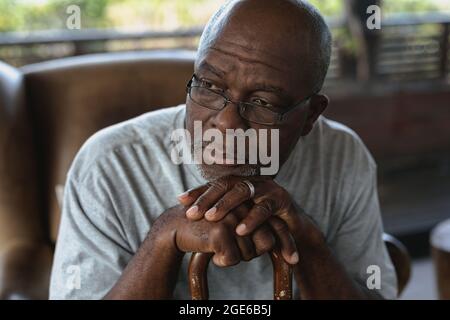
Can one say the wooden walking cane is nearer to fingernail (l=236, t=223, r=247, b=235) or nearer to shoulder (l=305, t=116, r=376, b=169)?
fingernail (l=236, t=223, r=247, b=235)

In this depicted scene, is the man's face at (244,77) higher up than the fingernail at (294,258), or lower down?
higher up

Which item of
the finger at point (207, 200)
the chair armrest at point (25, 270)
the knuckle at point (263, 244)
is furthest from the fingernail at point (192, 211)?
the chair armrest at point (25, 270)

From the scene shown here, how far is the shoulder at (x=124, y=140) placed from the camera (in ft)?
3.97

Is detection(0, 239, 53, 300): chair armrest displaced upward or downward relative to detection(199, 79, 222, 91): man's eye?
downward

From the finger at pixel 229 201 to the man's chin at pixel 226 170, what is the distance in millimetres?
94

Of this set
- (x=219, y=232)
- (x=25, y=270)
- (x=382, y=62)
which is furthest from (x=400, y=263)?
(x=382, y=62)

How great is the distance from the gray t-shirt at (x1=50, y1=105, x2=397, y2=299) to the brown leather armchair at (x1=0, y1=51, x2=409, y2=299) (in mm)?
296

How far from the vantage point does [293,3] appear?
1088 mm

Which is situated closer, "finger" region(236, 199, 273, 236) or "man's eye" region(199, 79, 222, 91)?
"finger" region(236, 199, 273, 236)

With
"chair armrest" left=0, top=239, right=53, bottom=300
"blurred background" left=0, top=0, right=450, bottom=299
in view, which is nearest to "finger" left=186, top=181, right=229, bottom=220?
"chair armrest" left=0, top=239, right=53, bottom=300

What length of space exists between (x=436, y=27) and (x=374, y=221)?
102 inches

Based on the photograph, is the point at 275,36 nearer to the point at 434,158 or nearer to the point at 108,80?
the point at 108,80

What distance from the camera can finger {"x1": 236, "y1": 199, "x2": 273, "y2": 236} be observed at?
0.96 m

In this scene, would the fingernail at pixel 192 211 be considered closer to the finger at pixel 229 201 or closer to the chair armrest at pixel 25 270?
the finger at pixel 229 201
